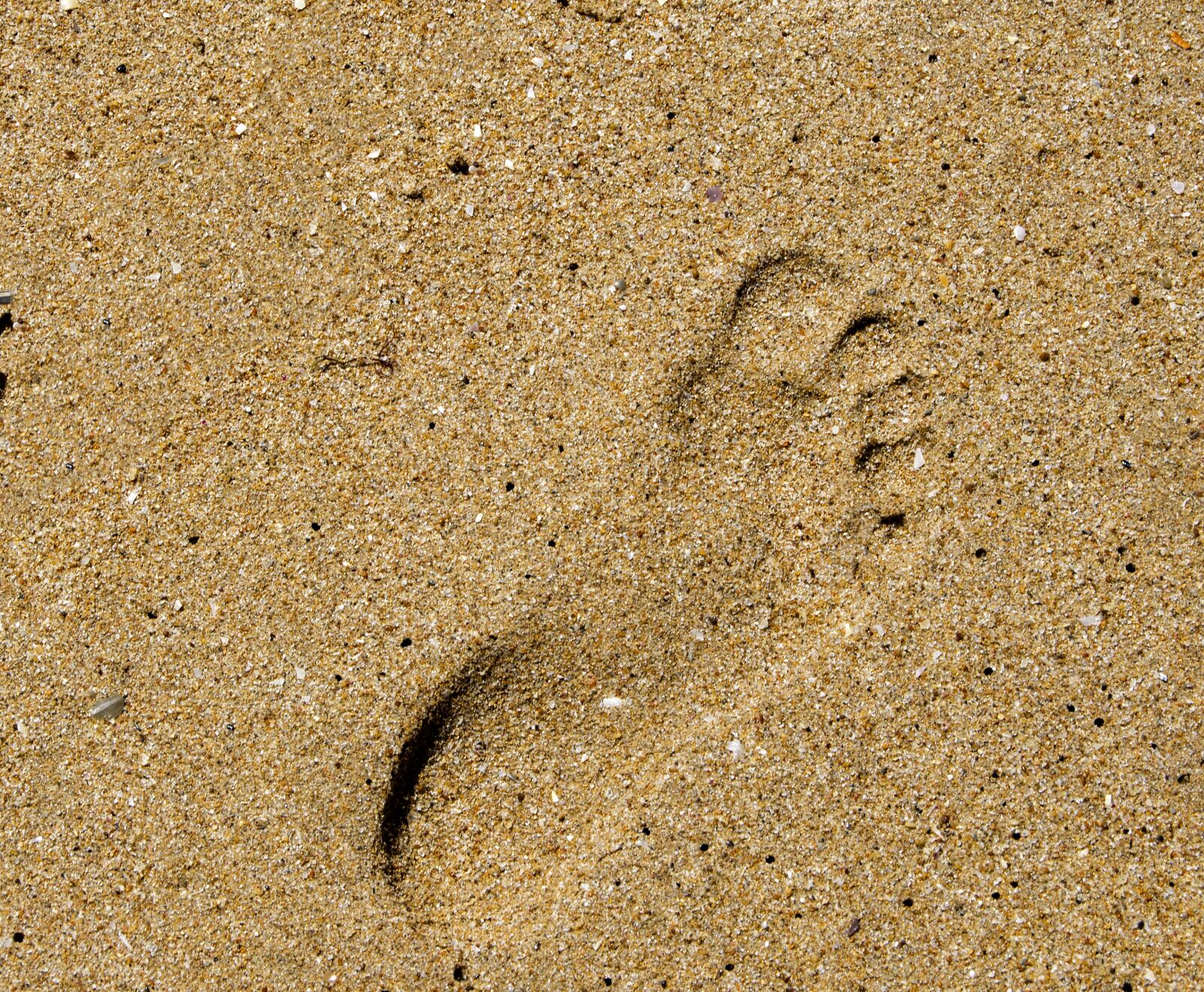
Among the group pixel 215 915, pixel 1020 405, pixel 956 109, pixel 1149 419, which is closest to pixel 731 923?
pixel 215 915

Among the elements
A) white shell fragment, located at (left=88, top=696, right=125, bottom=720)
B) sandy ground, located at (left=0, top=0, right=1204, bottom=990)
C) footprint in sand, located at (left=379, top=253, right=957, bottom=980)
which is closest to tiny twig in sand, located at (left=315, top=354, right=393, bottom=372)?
sandy ground, located at (left=0, top=0, right=1204, bottom=990)

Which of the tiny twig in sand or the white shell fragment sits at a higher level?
the tiny twig in sand

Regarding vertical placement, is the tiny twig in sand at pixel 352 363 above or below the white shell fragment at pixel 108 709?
above

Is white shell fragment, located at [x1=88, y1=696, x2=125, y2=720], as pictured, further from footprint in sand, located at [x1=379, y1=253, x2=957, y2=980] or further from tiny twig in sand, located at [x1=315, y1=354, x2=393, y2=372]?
tiny twig in sand, located at [x1=315, y1=354, x2=393, y2=372]

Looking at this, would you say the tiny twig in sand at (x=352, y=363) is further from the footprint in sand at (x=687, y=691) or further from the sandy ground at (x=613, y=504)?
the footprint in sand at (x=687, y=691)

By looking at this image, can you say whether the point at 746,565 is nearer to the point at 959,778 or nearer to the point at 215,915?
the point at 959,778

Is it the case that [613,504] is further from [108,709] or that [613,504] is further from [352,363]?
[108,709]

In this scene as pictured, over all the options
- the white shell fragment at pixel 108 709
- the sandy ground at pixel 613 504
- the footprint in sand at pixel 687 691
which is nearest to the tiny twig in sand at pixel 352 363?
the sandy ground at pixel 613 504
